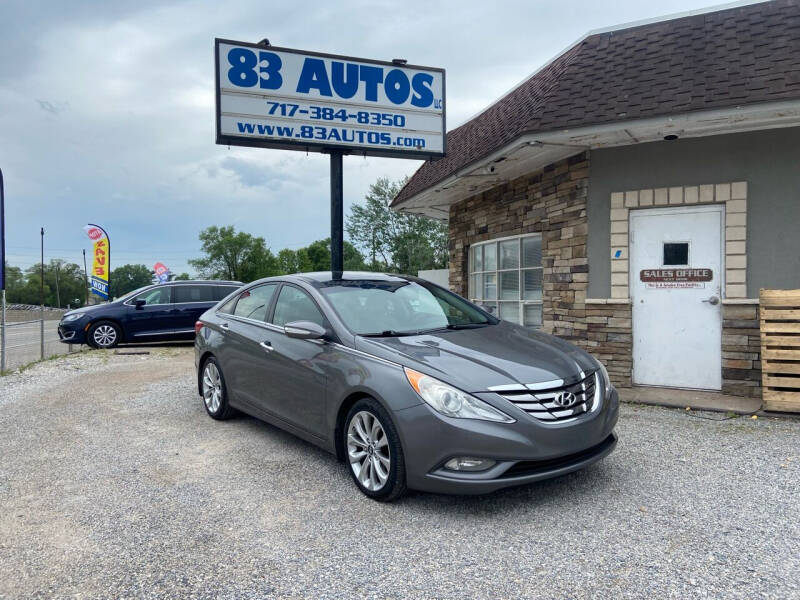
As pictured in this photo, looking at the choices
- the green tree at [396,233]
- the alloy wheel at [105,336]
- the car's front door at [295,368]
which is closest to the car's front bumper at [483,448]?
the car's front door at [295,368]

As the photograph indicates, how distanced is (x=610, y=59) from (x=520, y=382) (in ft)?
17.4

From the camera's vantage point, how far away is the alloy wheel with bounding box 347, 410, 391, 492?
11.5ft

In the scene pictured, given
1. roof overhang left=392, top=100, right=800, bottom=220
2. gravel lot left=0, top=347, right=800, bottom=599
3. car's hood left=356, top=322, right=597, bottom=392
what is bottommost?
gravel lot left=0, top=347, right=800, bottom=599

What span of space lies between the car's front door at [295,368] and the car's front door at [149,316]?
Result: 9548 mm

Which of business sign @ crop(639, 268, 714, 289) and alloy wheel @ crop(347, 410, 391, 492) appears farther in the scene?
business sign @ crop(639, 268, 714, 289)

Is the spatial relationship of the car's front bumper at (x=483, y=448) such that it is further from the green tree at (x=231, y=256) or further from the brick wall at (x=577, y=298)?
the green tree at (x=231, y=256)

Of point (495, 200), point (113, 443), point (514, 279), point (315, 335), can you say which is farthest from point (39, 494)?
point (495, 200)

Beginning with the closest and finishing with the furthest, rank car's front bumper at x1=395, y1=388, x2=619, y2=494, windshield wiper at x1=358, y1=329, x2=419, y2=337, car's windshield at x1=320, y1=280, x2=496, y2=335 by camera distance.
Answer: car's front bumper at x1=395, y1=388, x2=619, y2=494
windshield wiper at x1=358, y1=329, x2=419, y2=337
car's windshield at x1=320, y1=280, x2=496, y2=335

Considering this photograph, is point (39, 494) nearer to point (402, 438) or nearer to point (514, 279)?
point (402, 438)

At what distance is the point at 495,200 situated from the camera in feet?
31.5

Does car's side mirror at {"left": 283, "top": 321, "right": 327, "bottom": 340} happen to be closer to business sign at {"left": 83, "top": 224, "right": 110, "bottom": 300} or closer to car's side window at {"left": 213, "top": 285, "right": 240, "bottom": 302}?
car's side window at {"left": 213, "top": 285, "right": 240, "bottom": 302}

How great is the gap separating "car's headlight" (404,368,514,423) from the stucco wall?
4.67m

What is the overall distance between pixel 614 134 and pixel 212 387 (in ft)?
17.5

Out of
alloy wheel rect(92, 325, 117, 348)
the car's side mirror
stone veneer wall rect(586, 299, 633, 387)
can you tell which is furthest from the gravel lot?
alloy wheel rect(92, 325, 117, 348)
